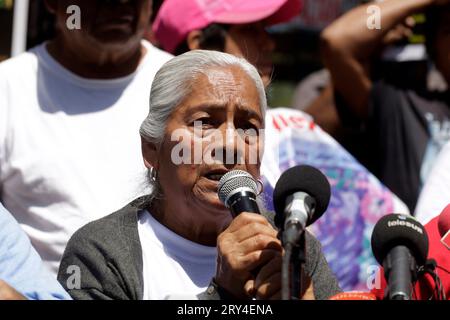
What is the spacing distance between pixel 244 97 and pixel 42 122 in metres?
1.20

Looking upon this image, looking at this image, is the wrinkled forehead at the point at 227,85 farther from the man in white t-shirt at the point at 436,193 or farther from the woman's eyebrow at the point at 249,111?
the man in white t-shirt at the point at 436,193

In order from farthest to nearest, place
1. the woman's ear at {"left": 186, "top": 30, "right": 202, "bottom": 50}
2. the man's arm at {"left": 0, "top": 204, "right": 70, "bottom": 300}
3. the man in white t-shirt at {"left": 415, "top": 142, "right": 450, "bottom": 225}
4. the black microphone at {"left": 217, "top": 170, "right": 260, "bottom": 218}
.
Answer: the woman's ear at {"left": 186, "top": 30, "right": 202, "bottom": 50}
the man in white t-shirt at {"left": 415, "top": 142, "right": 450, "bottom": 225}
the man's arm at {"left": 0, "top": 204, "right": 70, "bottom": 300}
the black microphone at {"left": 217, "top": 170, "right": 260, "bottom": 218}

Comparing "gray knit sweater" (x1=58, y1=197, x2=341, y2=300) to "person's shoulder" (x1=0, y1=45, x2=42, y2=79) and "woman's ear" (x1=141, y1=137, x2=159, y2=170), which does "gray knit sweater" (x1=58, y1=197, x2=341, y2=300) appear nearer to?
"woman's ear" (x1=141, y1=137, x2=159, y2=170)

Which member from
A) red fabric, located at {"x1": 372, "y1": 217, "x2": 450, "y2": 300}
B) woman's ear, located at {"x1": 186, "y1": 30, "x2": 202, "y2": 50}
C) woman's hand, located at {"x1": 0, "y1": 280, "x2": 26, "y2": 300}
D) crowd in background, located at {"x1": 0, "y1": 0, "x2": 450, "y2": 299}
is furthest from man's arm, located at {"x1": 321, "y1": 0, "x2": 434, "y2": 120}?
woman's hand, located at {"x1": 0, "y1": 280, "x2": 26, "y2": 300}

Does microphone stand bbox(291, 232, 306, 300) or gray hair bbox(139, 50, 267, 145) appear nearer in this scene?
microphone stand bbox(291, 232, 306, 300)

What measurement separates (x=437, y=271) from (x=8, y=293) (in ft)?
4.29

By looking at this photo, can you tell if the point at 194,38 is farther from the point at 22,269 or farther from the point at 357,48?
the point at 22,269

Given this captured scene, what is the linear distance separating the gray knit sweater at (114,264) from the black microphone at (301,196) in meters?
0.39

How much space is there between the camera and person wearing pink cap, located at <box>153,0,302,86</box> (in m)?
4.68

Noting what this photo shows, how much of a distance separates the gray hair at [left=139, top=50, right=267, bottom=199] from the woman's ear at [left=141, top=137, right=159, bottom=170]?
0.07 feet

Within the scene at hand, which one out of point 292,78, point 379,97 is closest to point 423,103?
point 379,97

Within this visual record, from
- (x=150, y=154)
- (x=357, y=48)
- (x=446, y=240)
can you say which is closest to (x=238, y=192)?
(x=150, y=154)

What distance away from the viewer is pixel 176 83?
10.7ft

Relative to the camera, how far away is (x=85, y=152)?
13.4ft
